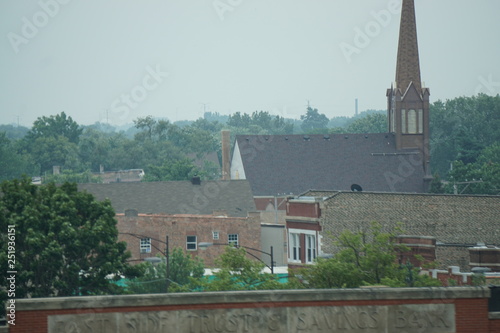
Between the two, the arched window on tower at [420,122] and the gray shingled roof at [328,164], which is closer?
the gray shingled roof at [328,164]

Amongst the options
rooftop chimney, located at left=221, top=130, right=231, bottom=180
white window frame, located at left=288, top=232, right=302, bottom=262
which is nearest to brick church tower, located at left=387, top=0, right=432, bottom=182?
rooftop chimney, located at left=221, top=130, right=231, bottom=180

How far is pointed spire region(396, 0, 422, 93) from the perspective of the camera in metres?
126

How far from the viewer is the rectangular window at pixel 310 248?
5456 centimetres

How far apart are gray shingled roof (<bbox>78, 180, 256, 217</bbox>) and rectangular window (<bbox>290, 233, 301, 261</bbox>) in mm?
33265

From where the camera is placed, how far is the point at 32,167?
194 metres

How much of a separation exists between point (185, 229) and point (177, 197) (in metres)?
13.5

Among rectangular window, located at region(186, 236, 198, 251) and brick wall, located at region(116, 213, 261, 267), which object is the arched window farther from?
rectangular window, located at region(186, 236, 198, 251)

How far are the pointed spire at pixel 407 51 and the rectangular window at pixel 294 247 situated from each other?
73.6 m

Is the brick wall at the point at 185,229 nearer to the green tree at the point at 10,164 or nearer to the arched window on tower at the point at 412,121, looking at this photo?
the arched window on tower at the point at 412,121

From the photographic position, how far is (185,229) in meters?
79.0

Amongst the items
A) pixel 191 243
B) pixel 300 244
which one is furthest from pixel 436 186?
pixel 300 244

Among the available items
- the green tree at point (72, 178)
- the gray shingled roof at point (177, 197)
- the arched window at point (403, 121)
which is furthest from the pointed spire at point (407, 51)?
the green tree at point (72, 178)

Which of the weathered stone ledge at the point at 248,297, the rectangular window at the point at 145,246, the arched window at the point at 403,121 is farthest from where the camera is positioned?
the arched window at the point at 403,121

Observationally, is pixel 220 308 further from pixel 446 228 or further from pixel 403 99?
pixel 403 99
